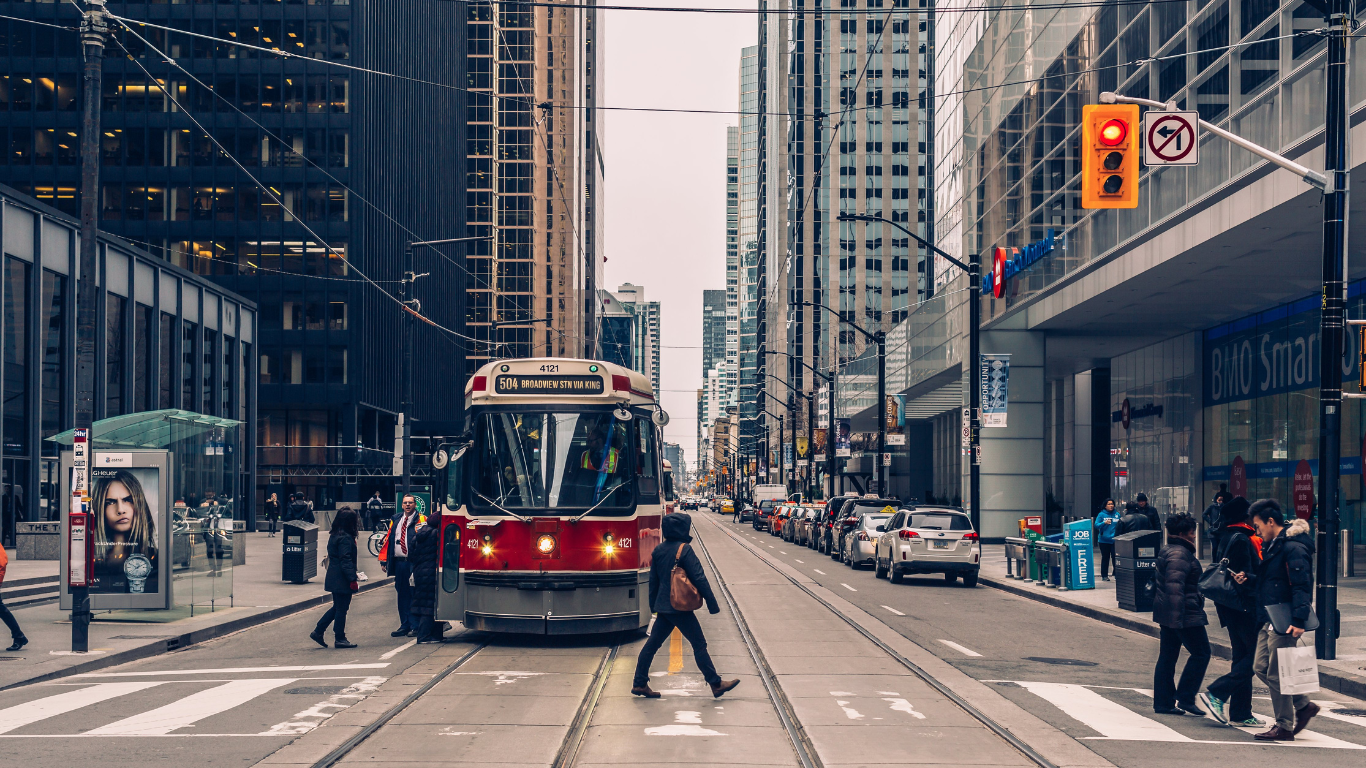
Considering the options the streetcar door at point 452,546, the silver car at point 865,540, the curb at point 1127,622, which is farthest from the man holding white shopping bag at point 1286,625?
the silver car at point 865,540

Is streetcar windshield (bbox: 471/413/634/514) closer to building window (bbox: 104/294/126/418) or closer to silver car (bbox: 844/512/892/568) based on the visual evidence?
silver car (bbox: 844/512/892/568)

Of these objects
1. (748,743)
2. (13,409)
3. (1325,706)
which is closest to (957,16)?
(13,409)

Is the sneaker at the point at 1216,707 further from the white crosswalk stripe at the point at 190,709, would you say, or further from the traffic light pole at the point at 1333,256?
the white crosswalk stripe at the point at 190,709

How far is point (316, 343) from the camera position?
70.9 meters

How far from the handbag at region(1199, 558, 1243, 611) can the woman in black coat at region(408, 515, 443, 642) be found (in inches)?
346

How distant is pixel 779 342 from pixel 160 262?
114 m

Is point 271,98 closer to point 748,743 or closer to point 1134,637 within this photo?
point 1134,637

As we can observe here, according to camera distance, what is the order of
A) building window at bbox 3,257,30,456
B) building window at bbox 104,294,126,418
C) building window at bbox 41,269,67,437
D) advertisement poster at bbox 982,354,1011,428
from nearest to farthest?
1. building window at bbox 3,257,30,456
2. building window at bbox 41,269,67,437
3. advertisement poster at bbox 982,354,1011,428
4. building window at bbox 104,294,126,418

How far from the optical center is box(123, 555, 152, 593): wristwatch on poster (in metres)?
17.5

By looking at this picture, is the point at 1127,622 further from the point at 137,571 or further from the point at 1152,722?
the point at 137,571

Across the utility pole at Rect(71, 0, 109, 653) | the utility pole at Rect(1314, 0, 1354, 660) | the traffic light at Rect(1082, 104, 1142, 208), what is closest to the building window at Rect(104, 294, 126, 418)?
the utility pole at Rect(71, 0, 109, 653)

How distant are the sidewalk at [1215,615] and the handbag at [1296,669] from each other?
3.31 m

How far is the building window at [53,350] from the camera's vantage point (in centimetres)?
3547

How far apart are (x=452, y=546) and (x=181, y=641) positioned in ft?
13.5
